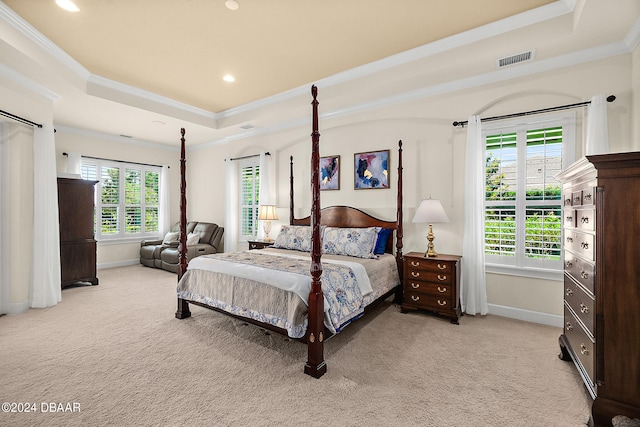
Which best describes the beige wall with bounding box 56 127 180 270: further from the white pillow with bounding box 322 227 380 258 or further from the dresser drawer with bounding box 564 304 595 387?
the dresser drawer with bounding box 564 304 595 387

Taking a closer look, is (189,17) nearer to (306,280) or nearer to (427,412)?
(306,280)

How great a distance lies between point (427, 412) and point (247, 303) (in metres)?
1.64

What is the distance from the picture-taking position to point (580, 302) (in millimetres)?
2059

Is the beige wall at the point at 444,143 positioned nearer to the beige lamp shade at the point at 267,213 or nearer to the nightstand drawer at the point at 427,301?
the beige lamp shade at the point at 267,213

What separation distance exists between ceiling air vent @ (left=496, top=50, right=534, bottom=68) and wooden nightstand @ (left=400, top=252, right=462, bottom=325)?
7.12 feet

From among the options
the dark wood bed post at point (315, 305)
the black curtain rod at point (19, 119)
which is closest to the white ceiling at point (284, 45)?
the black curtain rod at point (19, 119)

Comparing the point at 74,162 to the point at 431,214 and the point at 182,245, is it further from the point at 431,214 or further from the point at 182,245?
the point at 431,214

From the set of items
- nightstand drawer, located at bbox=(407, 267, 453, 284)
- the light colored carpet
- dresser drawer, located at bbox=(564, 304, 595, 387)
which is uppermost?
nightstand drawer, located at bbox=(407, 267, 453, 284)

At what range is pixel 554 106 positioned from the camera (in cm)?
321

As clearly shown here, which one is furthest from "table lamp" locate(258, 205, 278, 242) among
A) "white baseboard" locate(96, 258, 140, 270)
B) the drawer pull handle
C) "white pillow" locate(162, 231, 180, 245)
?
the drawer pull handle

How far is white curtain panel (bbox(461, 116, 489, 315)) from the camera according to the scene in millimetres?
3488

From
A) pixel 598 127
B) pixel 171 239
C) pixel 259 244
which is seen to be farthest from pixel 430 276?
pixel 171 239

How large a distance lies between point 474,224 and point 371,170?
160 cm

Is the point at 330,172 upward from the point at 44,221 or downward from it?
upward
